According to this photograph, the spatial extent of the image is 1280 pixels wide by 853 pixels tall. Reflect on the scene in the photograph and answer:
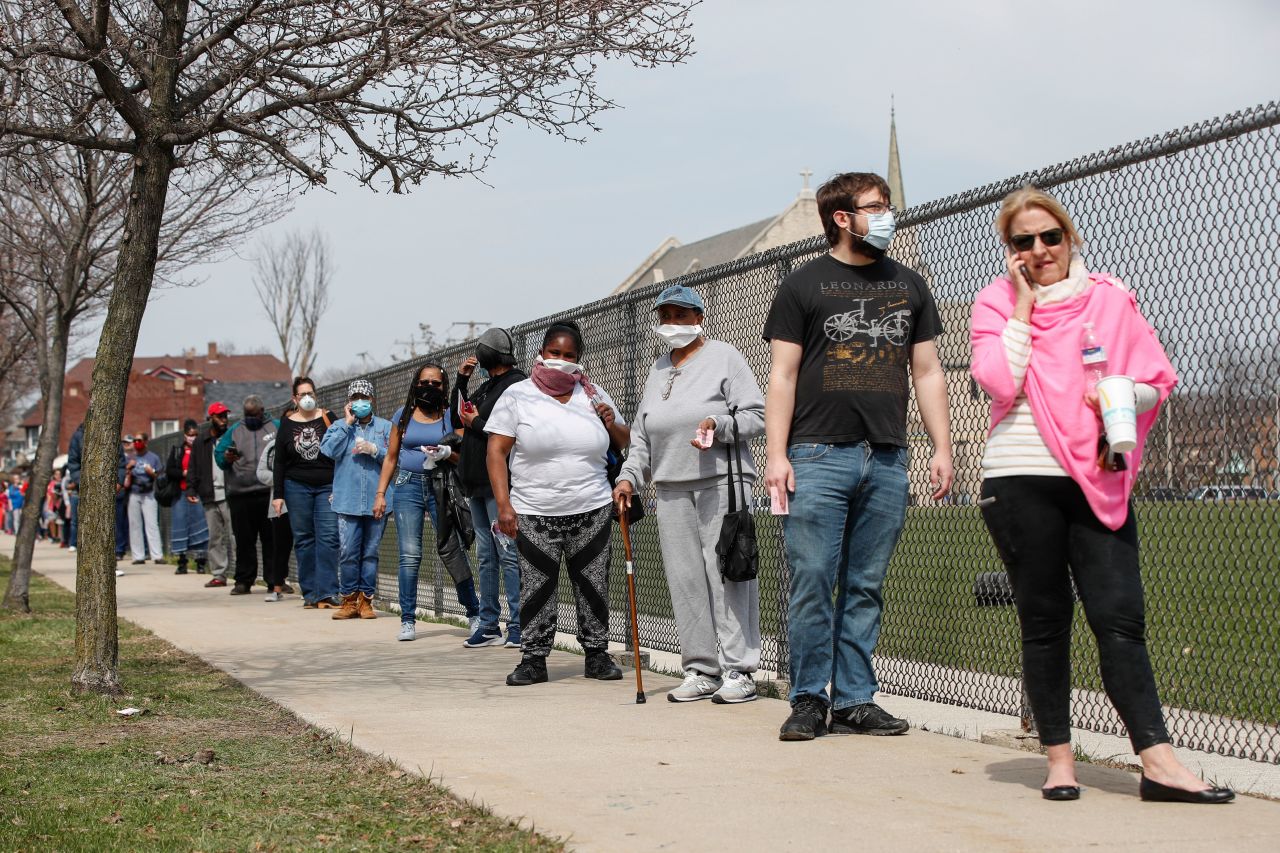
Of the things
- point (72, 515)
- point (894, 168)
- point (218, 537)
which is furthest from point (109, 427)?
point (894, 168)

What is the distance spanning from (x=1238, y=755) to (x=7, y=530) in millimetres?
55933

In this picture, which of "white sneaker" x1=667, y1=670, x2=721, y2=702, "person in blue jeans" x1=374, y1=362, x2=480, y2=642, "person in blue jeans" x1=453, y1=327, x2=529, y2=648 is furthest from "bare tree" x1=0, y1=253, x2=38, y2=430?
"white sneaker" x1=667, y1=670, x2=721, y2=702

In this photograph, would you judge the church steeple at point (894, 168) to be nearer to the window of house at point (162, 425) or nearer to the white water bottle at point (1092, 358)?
the window of house at point (162, 425)

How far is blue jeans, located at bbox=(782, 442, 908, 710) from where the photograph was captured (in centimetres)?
601

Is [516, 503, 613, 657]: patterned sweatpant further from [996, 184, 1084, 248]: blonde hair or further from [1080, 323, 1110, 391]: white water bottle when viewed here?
[1080, 323, 1110, 391]: white water bottle

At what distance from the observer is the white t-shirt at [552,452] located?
26.9 ft

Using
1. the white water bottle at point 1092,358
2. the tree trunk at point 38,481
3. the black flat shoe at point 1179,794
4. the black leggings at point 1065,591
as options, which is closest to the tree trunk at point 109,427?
the black leggings at point 1065,591

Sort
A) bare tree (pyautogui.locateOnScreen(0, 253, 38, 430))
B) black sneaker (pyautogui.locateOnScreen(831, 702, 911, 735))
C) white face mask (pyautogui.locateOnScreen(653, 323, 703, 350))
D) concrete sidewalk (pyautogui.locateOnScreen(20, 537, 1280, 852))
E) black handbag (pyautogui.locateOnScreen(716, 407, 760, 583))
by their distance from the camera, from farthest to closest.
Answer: bare tree (pyautogui.locateOnScreen(0, 253, 38, 430)) < white face mask (pyautogui.locateOnScreen(653, 323, 703, 350)) < black handbag (pyautogui.locateOnScreen(716, 407, 760, 583)) < black sneaker (pyautogui.locateOnScreen(831, 702, 911, 735)) < concrete sidewalk (pyautogui.locateOnScreen(20, 537, 1280, 852))

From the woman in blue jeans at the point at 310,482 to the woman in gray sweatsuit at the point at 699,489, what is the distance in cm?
675

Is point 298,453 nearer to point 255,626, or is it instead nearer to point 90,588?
point 255,626

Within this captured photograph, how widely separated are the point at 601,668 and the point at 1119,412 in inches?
177

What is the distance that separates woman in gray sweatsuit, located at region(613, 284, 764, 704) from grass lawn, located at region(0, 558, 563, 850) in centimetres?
188

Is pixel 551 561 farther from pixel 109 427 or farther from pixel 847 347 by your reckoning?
pixel 847 347

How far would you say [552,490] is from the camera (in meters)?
8.20
